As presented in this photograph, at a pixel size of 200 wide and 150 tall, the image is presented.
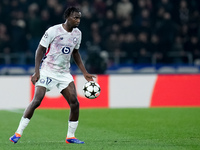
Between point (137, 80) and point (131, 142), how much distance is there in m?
7.47

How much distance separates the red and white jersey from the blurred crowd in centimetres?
853

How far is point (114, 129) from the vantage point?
31.7 feet

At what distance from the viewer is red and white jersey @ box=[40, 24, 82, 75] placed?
7484 mm

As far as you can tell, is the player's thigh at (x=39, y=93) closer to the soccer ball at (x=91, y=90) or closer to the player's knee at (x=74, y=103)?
the player's knee at (x=74, y=103)

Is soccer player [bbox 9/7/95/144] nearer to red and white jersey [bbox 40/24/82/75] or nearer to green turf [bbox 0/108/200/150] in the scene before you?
red and white jersey [bbox 40/24/82/75]

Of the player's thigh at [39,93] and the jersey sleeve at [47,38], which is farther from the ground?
the jersey sleeve at [47,38]

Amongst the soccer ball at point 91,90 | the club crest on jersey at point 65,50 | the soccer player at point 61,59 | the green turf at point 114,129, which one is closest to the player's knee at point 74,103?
the soccer player at point 61,59

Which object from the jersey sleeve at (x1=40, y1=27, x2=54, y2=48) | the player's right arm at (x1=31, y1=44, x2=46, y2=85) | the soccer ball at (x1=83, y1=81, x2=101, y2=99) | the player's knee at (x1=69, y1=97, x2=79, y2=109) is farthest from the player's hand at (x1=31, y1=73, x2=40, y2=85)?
the soccer ball at (x1=83, y1=81, x2=101, y2=99)

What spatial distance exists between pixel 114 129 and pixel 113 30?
8081 mm

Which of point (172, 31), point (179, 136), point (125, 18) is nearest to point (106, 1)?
point (125, 18)

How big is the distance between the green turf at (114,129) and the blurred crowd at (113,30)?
3474mm

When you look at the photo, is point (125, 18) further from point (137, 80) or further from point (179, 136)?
point (179, 136)

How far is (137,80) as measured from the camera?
595 inches

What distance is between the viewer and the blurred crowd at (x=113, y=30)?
1661 cm
